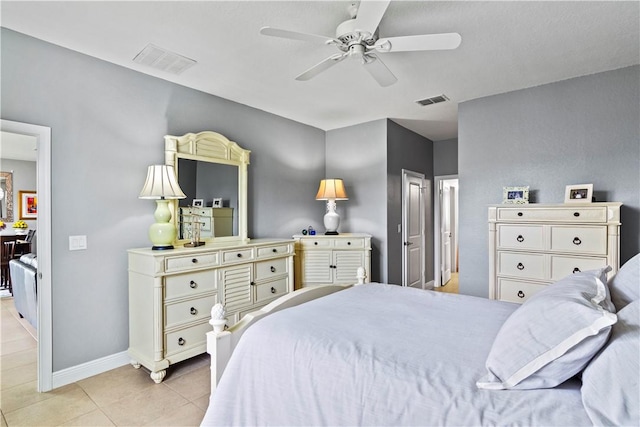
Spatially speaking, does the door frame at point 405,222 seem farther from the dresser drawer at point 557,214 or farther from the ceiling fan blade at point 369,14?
the ceiling fan blade at point 369,14

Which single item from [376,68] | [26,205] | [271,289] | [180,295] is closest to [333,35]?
[376,68]

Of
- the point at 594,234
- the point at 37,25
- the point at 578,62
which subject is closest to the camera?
the point at 37,25

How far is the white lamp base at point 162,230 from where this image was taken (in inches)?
108

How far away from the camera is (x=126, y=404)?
223cm

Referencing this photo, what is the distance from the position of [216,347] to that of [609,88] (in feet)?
12.6

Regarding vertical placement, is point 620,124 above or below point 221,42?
below

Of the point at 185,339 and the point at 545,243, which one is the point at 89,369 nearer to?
the point at 185,339

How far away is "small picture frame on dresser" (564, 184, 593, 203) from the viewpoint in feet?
9.34

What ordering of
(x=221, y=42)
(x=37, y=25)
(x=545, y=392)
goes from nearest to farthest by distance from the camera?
(x=545, y=392) → (x=37, y=25) → (x=221, y=42)

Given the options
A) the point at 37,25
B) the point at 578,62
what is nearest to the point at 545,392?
the point at 578,62

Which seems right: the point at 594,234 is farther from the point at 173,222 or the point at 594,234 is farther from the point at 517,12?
the point at 173,222

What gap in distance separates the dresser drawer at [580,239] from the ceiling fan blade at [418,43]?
6.16 feet

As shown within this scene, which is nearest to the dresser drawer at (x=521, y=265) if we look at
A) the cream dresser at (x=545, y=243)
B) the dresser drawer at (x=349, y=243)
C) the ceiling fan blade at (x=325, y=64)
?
the cream dresser at (x=545, y=243)

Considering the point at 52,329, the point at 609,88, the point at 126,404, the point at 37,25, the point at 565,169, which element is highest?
the point at 37,25
